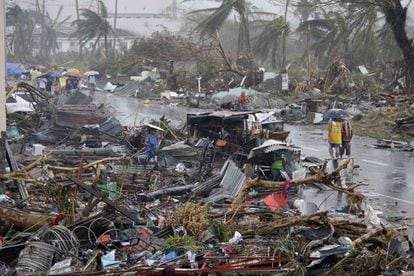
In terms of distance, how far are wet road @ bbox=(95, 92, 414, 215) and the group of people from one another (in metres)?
0.73

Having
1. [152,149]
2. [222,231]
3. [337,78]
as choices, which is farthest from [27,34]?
[222,231]

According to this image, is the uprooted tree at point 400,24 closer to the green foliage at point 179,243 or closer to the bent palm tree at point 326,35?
the bent palm tree at point 326,35

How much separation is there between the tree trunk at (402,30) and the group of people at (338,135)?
1540 cm

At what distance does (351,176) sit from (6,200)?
786cm

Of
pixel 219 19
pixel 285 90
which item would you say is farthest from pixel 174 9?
pixel 285 90

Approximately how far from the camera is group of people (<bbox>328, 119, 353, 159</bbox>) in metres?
17.1

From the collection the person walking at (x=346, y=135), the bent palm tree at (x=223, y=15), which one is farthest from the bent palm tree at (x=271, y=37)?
the person walking at (x=346, y=135)

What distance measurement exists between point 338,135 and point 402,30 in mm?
16876

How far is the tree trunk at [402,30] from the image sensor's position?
31.6m

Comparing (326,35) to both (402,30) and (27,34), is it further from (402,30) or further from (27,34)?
(27,34)

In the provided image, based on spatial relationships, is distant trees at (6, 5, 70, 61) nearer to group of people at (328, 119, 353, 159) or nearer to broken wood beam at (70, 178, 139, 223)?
group of people at (328, 119, 353, 159)

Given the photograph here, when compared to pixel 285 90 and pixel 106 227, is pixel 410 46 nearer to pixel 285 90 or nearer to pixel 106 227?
pixel 285 90

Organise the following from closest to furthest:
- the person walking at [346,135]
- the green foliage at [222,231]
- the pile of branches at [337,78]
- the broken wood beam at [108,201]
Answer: the green foliage at [222,231] < the broken wood beam at [108,201] < the person walking at [346,135] < the pile of branches at [337,78]

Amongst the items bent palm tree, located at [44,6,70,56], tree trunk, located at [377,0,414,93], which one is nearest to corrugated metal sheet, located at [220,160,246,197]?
tree trunk, located at [377,0,414,93]
